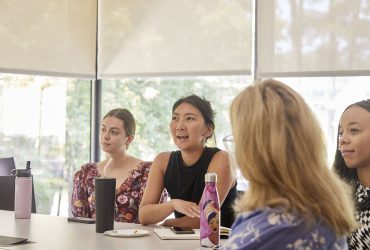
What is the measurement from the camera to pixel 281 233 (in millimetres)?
1300

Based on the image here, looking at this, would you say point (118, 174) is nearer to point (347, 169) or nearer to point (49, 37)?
point (347, 169)

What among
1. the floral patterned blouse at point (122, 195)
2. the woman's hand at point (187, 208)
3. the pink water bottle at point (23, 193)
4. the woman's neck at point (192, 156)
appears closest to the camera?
the woman's hand at point (187, 208)

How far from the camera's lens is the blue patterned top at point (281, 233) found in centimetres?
130

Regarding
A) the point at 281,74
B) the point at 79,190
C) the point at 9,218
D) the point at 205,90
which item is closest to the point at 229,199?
the point at 79,190

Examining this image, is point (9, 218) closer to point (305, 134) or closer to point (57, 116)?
point (305, 134)

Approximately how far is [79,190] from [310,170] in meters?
2.13

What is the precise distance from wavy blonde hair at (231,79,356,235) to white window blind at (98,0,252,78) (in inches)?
111

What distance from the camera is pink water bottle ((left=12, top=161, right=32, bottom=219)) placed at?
2711 millimetres

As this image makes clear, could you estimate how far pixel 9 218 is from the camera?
276 cm

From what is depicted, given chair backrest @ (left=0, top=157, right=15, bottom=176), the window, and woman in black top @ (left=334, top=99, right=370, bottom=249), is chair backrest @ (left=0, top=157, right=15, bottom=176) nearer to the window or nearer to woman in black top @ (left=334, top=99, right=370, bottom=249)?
the window

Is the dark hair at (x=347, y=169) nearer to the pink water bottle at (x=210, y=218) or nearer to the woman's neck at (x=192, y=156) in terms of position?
the pink water bottle at (x=210, y=218)

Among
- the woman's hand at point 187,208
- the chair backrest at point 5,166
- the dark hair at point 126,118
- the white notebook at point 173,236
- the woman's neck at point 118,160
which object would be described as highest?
the dark hair at point 126,118

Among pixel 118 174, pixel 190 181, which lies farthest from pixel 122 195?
pixel 190 181

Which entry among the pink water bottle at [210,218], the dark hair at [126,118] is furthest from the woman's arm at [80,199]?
the pink water bottle at [210,218]
